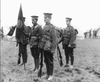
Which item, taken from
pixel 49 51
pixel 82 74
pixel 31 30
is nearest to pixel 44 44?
pixel 49 51

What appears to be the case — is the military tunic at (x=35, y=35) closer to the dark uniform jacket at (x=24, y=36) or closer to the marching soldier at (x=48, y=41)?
the dark uniform jacket at (x=24, y=36)

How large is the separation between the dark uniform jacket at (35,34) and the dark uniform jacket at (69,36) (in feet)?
5.38

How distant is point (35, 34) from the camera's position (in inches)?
329

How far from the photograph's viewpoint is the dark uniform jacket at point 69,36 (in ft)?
30.6

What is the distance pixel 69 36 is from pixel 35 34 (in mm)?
1807

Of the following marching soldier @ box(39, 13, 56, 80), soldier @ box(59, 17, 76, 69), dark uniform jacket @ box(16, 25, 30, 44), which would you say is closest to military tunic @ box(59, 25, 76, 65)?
soldier @ box(59, 17, 76, 69)

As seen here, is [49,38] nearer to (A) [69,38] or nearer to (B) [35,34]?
(B) [35,34]

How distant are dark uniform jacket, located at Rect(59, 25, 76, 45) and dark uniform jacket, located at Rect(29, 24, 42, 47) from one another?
1.64 metres

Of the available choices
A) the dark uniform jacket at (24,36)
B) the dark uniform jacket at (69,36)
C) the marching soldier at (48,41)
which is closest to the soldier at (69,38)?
the dark uniform jacket at (69,36)

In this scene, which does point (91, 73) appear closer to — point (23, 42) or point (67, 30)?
point (67, 30)

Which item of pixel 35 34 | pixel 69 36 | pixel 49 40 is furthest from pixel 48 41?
pixel 69 36

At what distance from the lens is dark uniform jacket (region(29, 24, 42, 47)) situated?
27.1ft

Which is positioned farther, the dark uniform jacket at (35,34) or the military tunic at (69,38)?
the military tunic at (69,38)

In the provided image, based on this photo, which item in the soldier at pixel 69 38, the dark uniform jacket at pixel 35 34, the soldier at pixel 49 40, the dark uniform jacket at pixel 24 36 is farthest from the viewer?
the soldier at pixel 69 38
